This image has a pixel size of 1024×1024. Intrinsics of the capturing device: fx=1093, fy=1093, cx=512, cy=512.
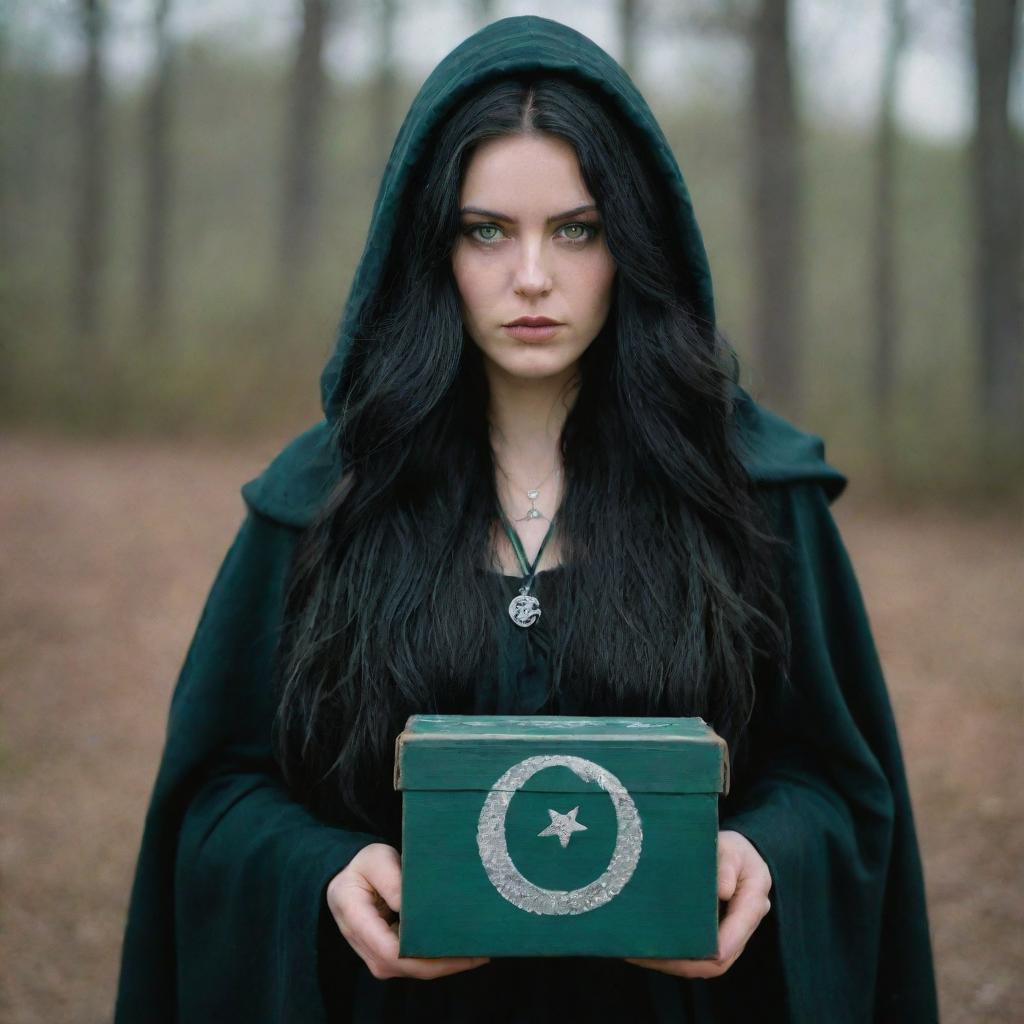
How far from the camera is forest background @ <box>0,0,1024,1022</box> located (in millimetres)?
4848

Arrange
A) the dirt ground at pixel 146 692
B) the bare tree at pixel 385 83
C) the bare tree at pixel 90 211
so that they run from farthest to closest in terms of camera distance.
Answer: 1. the bare tree at pixel 385 83
2. the bare tree at pixel 90 211
3. the dirt ground at pixel 146 692

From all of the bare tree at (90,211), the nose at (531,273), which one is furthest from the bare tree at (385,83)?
the nose at (531,273)

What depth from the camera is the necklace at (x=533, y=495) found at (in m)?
2.07

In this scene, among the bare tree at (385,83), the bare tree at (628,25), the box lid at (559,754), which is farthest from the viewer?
the bare tree at (385,83)

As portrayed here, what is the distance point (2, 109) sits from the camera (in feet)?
40.8

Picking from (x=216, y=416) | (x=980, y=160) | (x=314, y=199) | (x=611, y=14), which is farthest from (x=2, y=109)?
(x=980, y=160)

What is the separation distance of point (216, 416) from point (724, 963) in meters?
10.9

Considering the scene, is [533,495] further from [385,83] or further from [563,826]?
[385,83]

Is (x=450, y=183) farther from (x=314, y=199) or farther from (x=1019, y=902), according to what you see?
(x=314, y=199)

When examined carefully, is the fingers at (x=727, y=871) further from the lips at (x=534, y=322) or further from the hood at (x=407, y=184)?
the lips at (x=534, y=322)

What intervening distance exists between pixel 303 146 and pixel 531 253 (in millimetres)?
12159

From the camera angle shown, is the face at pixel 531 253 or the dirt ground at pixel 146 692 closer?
the face at pixel 531 253

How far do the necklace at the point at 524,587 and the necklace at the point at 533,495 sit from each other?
0.12 feet

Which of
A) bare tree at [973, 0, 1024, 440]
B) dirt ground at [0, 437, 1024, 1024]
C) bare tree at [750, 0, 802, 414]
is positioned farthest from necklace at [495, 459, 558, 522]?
bare tree at [973, 0, 1024, 440]
